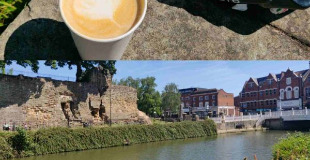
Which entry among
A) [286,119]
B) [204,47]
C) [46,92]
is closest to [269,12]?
[204,47]

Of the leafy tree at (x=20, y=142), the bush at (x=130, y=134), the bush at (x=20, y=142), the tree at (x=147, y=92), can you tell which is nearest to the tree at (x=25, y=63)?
the tree at (x=147, y=92)

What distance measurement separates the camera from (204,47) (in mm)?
1302

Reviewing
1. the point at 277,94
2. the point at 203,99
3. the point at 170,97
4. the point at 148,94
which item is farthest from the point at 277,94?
the point at 148,94

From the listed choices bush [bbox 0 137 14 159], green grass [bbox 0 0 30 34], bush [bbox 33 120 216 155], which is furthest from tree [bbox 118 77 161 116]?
bush [bbox 0 137 14 159]

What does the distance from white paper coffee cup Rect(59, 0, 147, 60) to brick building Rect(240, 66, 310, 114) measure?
2.04 metres

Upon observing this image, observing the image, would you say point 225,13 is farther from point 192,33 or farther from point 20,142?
point 20,142

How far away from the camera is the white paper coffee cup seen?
2.71 feet

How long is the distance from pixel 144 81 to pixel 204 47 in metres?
0.56

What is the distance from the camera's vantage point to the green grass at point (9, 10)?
97 centimetres

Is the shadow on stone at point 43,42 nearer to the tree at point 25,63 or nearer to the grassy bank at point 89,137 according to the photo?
the tree at point 25,63

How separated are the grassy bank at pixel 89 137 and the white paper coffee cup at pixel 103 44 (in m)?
2.16

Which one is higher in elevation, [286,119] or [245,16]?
[245,16]

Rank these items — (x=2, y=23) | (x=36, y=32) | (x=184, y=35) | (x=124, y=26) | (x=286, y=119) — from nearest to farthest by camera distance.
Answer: (x=124, y=26)
(x=2, y=23)
(x=36, y=32)
(x=184, y=35)
(x=286, y=119)

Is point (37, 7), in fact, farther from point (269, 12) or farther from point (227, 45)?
point (269, 12)
